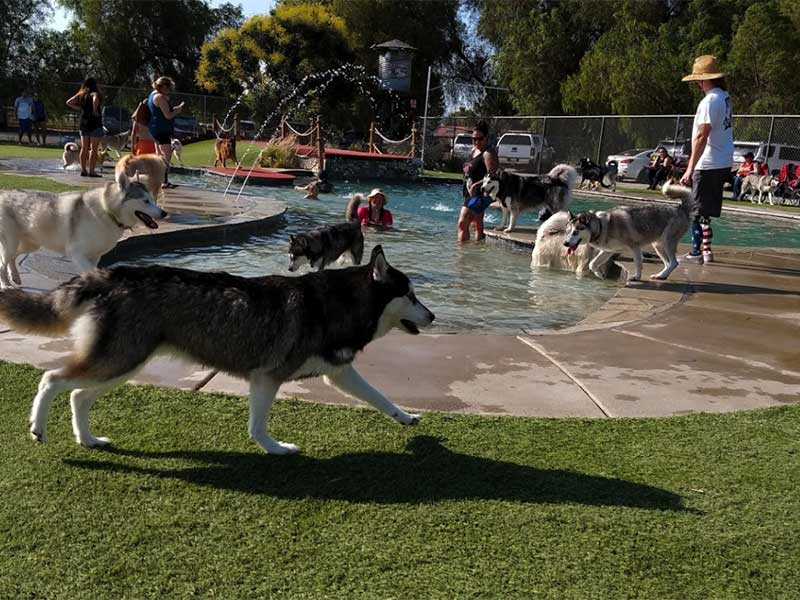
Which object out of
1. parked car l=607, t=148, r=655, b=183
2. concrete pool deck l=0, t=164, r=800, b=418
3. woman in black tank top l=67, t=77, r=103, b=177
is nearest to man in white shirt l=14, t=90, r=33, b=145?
woman in black tank top l=67, t=77, r=103, b=177

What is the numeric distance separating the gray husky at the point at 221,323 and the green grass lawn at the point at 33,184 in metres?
10.1

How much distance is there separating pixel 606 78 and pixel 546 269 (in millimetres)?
31754

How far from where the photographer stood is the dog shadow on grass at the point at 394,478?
3.30 metres

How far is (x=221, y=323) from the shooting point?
355cm

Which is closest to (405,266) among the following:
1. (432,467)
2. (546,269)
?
(546,269)

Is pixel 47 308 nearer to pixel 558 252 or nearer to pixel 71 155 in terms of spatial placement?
pixel 558 252

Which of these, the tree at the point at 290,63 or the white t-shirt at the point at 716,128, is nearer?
Answer: the white t-shirt at the point at 716,128

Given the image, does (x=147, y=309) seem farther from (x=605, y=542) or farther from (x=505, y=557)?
(x=605, y=542)

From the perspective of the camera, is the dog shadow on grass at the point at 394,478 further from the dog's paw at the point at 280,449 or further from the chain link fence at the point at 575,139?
the chain link fence at the point at 575,139

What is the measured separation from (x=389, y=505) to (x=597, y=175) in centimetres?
2562

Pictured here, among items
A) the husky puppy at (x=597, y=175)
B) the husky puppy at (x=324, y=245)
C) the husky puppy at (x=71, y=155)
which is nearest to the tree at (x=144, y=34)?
the husky puppy at (x=71, y=155)

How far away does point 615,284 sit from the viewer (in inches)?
383

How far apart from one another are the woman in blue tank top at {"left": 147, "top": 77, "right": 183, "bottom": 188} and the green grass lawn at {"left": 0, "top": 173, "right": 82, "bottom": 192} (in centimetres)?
191

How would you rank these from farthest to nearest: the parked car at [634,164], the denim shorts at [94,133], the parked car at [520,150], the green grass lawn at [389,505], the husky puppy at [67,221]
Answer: the parked car at [520,150] → the parked car at [634,164] → the denim shorts at [94,133] → the husky puppy at [67,221] → the green grass lawn at [389,505]
